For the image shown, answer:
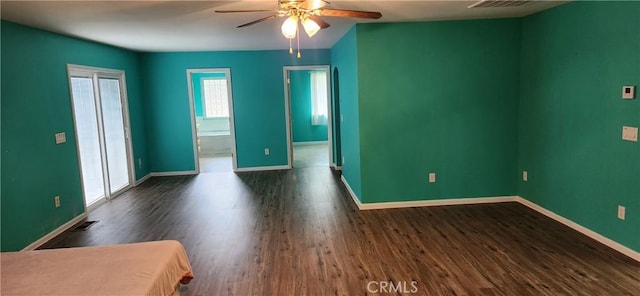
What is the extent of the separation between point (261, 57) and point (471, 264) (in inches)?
201

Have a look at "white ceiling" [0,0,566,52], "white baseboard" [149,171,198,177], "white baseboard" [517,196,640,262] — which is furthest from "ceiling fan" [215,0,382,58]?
"white baseboard" [149,171,198,177]

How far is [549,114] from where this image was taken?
3.94 metres

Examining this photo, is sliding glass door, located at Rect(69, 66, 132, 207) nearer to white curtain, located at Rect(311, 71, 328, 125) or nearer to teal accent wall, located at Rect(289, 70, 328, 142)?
teal accent wall, located at Rect(289, 70, 328, 142)

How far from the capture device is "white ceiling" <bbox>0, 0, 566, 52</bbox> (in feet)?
10.1

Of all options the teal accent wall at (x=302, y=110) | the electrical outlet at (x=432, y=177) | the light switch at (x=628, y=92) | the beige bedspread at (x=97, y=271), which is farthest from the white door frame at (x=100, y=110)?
the light switch at (x=628, y=92)

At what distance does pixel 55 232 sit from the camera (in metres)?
3.96

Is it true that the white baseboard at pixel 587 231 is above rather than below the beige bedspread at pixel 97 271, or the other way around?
below

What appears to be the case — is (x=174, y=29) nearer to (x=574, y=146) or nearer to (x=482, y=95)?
(x=482, y=95)

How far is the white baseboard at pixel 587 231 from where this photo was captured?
304cm

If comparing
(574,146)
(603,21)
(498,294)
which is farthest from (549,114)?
(498,294)

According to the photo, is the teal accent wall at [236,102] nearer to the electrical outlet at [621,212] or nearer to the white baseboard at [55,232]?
the white baseboard at [55,232]

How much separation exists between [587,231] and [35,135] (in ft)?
18.2

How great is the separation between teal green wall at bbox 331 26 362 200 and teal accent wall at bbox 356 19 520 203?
0.38ft

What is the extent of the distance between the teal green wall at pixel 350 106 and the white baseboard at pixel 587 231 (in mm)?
2019
